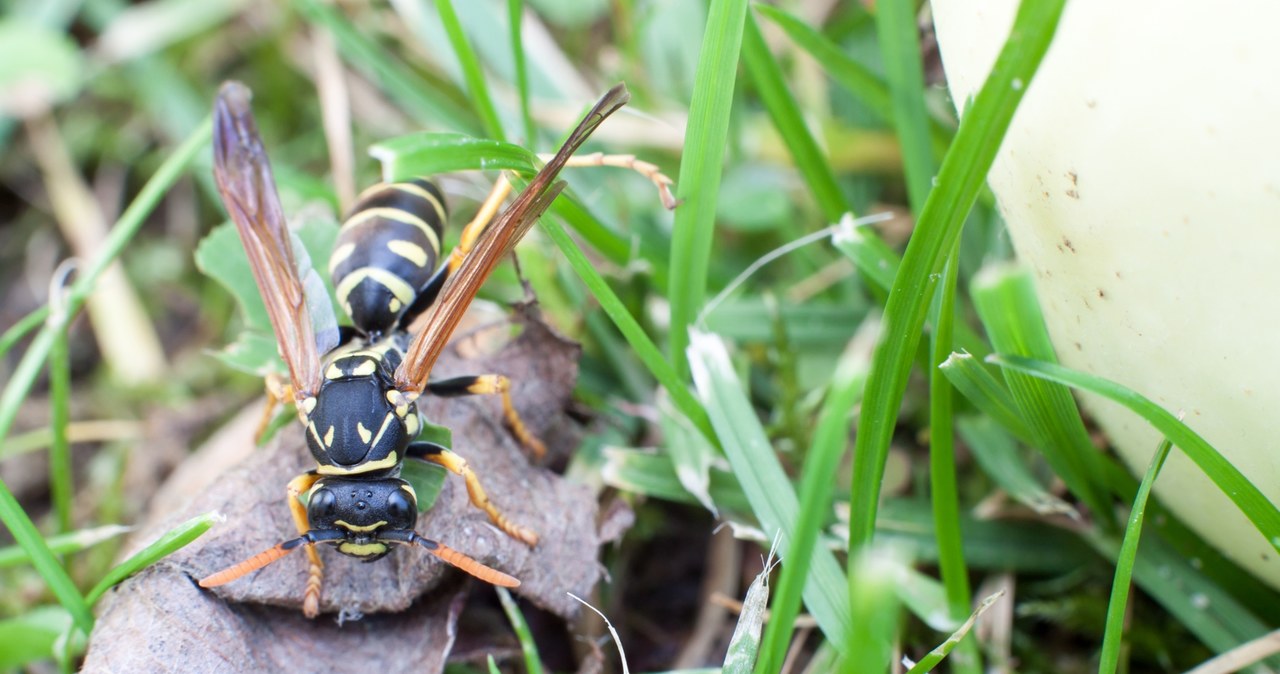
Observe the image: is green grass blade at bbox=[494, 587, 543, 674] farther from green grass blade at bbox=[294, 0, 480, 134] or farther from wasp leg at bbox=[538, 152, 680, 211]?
green grass blade at bbox=[294, 0, 480, 134]

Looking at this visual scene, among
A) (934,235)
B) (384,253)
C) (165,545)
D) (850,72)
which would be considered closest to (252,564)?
(165,545)

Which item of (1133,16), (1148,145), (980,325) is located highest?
(1133,16)

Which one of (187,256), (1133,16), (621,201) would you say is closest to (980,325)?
(621,201)

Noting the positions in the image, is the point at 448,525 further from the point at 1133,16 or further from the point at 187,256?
the point at 187,256

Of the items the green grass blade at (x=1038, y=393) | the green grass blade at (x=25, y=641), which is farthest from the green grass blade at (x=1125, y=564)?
the green grass blade at (x=25, y=641)

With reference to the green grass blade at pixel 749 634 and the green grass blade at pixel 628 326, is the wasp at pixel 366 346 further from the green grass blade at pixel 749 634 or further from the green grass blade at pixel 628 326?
the green grass blade at pixel 749 634
